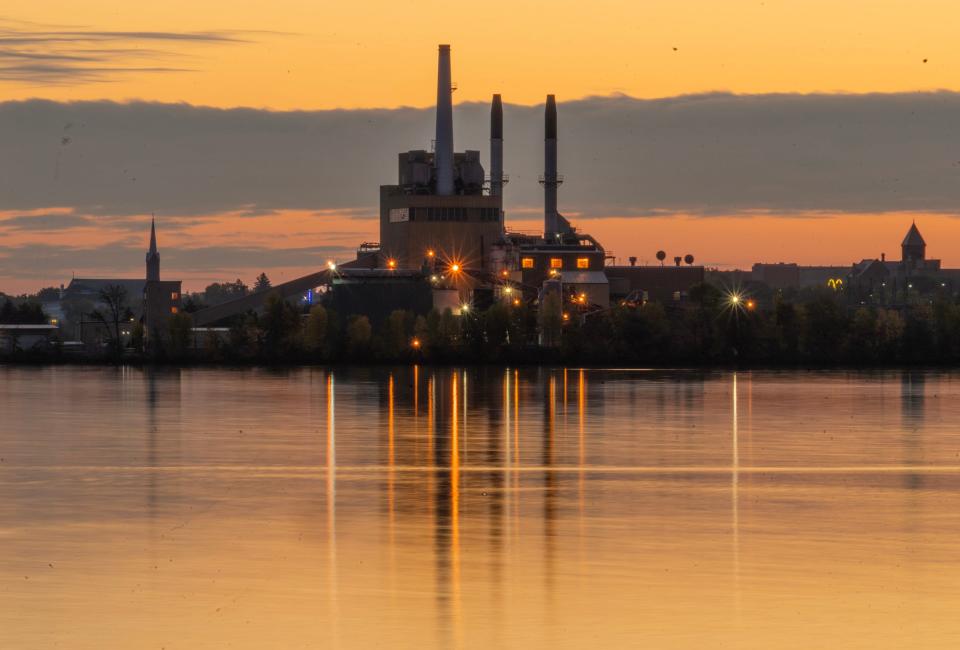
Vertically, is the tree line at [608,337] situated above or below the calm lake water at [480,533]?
above

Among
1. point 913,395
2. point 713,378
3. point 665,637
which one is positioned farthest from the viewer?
point 713,378

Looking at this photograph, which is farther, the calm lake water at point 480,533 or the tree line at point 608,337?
the tree line at point 608,337

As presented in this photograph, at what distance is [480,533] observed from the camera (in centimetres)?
3644

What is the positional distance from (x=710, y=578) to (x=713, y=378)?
11472 centimetres

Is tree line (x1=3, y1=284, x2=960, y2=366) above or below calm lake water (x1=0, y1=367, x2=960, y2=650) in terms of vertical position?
above

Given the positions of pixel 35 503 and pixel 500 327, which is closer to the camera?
pixel 35 503

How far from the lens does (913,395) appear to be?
108250 mm

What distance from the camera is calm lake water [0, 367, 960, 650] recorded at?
26.1 meters

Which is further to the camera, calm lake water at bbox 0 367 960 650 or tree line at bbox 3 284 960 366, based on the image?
tree line at bbox 3 284 960 366

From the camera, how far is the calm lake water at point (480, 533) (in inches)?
1027

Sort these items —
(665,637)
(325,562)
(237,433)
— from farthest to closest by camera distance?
(237,433) < (325,562) < (665,637)

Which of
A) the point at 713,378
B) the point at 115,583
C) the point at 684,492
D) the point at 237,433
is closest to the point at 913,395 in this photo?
the point at 713,378

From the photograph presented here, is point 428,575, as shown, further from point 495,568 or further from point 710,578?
point 710,578

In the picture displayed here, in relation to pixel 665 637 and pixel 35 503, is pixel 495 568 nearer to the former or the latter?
pixel 665 637
